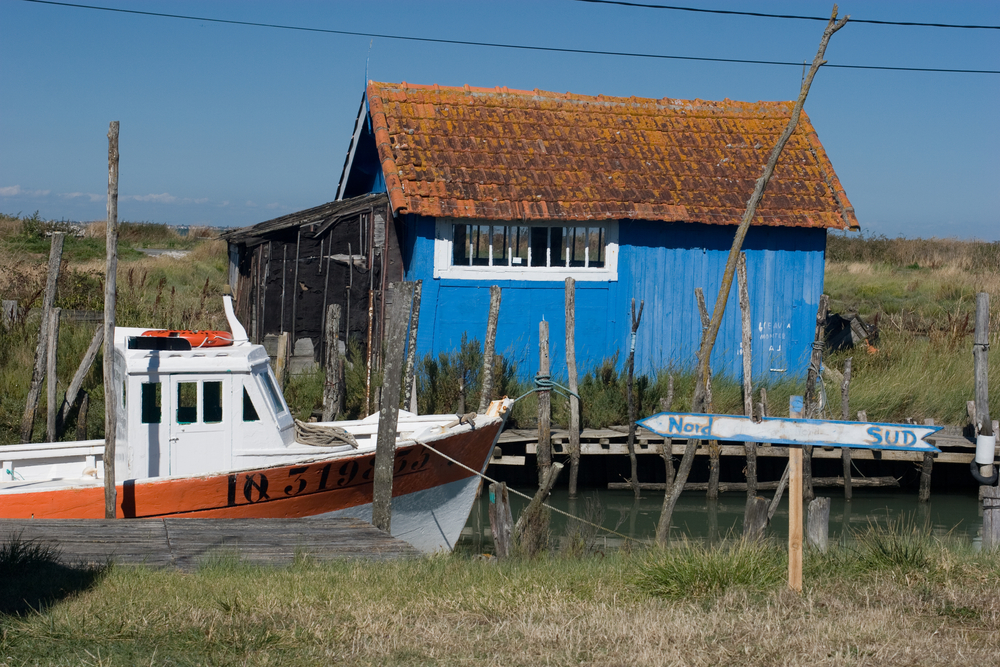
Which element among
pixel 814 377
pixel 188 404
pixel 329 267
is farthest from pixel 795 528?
pixel 329 267

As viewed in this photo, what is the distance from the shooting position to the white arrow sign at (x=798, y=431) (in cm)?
559

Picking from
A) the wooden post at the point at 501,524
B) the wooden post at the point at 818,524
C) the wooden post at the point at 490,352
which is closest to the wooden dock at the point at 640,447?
the wooden post at the point at 490,352

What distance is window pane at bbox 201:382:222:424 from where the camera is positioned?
32.2ft

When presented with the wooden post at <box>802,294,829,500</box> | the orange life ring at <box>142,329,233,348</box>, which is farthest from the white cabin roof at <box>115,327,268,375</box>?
the wooden post at <box>802,294,829,500</box>

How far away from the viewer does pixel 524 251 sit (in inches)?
645

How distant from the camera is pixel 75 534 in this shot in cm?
739

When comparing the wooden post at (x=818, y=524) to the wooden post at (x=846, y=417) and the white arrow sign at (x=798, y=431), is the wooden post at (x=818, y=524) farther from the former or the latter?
the wooden post at (x=846, y=417)

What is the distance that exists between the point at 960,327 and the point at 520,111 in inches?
369

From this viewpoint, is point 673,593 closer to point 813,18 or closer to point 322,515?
point 322,515

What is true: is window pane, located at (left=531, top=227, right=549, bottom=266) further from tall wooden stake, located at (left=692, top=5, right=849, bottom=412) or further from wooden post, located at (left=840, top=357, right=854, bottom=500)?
tall wooden stake, located at (left=692, top=5, right=849, bottom=412)

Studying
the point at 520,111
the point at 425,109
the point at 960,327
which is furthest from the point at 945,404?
the point at 425,109

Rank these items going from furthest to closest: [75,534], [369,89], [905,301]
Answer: [905,301], [369,89], [75,534]

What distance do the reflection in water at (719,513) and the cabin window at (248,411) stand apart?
139 inches

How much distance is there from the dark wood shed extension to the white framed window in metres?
1.08
